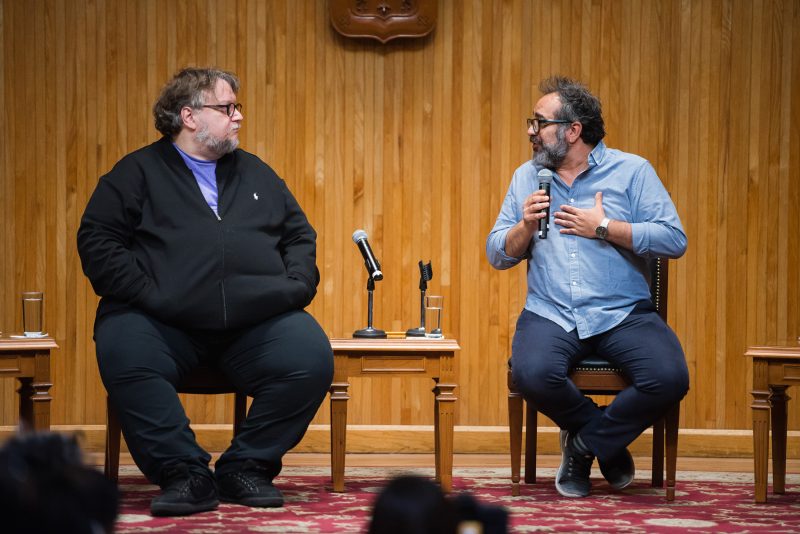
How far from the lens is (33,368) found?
3666mm

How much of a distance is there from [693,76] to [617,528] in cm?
273

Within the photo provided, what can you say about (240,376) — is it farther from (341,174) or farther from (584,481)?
(341,174)

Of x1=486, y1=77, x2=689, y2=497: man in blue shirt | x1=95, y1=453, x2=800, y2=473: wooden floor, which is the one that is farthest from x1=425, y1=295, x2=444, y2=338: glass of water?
x1=95, y1=453, x2=800, y2=473: wooden floor

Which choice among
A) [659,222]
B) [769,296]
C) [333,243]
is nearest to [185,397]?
[333,243]

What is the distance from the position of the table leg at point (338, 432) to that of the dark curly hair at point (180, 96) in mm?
1131

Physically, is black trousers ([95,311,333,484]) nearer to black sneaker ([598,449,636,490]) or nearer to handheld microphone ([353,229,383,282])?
handheld microphone ([353,229,383,282])

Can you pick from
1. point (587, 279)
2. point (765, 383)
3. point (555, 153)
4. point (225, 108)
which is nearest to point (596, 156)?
point (555, 153)

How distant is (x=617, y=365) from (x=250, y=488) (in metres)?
1.37

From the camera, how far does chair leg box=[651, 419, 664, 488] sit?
13.4ft

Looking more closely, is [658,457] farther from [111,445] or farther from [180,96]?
[180,96]

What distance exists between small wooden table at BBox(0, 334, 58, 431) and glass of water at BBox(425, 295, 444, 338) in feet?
4.65

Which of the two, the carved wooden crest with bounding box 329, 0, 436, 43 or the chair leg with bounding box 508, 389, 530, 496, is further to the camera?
the carved wooden crest with bounding box 329, 0, 436, 43

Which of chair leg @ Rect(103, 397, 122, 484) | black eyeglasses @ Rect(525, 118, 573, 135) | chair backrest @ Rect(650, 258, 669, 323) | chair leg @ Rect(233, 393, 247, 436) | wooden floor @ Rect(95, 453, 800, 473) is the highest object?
black eyeglasses @ Rect(525, 118, 573, 135)

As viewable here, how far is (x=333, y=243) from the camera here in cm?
516
